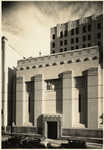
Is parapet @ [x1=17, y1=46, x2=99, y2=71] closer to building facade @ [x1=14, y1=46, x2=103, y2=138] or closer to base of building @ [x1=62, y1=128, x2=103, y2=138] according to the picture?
building facade @ [x1=14, y1=46, x2=103, y2=138]

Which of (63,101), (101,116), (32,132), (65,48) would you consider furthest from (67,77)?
(65,48)

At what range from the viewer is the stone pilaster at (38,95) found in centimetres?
1878

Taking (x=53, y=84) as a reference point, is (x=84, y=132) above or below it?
below

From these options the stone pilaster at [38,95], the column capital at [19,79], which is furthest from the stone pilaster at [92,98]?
the column capital at [19,79]

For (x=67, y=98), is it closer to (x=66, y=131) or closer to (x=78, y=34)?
(x=66, y=131)

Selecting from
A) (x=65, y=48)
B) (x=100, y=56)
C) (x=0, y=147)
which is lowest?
(x=0, y=147)

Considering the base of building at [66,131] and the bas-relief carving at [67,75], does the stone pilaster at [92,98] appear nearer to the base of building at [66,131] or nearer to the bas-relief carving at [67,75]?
the base of building at [66,131]

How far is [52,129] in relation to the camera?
18.2 m

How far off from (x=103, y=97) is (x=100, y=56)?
5.47 meters

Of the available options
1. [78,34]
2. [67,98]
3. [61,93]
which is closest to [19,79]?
[61,93]

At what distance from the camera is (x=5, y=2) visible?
15.8 metres

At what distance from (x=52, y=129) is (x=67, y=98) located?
16.6 ft

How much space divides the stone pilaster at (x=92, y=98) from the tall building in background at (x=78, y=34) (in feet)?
48.5

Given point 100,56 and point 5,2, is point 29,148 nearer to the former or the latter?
point 100,56
